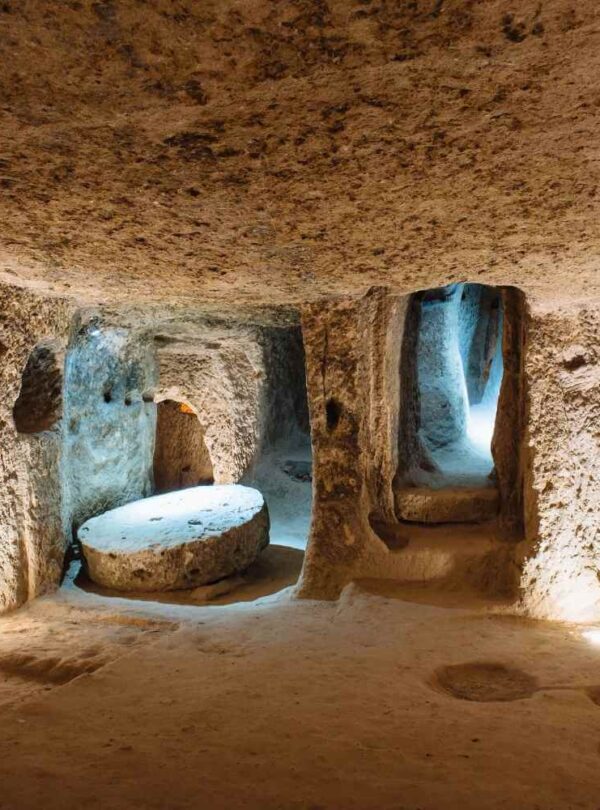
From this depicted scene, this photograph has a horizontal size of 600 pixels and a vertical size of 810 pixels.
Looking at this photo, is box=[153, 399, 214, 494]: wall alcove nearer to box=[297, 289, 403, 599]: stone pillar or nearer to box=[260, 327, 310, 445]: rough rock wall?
box=[260, 327, 310, 445]: rough rock wall

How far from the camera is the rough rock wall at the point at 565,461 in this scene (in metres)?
3.30

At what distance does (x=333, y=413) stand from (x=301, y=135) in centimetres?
231

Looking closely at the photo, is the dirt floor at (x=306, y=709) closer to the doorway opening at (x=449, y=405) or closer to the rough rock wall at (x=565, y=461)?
the rough rock wall at (x=565, y=461)

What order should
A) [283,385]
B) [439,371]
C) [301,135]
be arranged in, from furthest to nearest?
[283,385], [439,371], [301,135]

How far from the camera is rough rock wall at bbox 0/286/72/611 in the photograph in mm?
3424

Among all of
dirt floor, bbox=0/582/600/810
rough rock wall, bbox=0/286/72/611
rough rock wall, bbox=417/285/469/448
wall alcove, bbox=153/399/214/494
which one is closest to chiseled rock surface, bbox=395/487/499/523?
dirt floor, bbox=0/582/600/810

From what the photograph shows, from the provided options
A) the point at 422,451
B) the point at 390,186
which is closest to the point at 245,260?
the point at 390,186

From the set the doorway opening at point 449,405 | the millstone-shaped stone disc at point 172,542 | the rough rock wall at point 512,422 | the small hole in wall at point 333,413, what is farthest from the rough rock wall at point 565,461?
the millstone-shaped stone disc at point 172,542

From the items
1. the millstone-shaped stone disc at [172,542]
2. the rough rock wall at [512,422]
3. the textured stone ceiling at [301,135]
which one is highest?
the textured stone ceiling at [301,135]

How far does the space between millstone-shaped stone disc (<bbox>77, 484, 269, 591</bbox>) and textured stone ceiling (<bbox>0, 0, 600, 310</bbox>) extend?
2.24m

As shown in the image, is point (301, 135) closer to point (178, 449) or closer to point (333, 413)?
point (333, 413)

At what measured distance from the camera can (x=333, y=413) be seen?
3754 millimetres

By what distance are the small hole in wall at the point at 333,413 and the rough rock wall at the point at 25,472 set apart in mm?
1822

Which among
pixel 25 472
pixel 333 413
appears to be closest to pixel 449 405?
pixel 333 413
